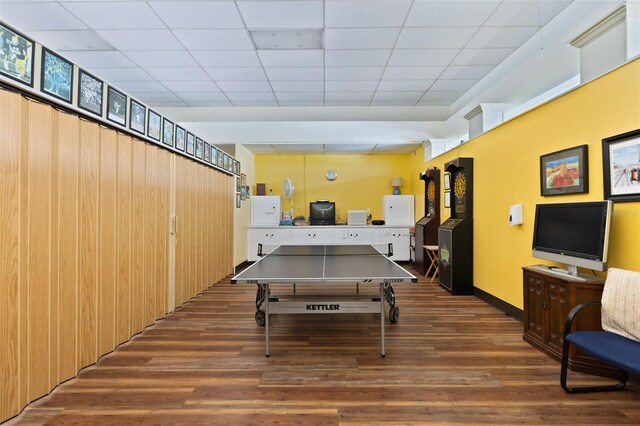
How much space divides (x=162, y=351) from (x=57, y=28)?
410 centimetres

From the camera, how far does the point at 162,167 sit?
411cm

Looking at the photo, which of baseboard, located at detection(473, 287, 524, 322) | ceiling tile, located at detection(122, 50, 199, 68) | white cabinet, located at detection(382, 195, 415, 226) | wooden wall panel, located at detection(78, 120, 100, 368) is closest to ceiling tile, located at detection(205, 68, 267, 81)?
ceiling tile, located at detection(122, 50, 199, 68)

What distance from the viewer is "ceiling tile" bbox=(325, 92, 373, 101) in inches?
256

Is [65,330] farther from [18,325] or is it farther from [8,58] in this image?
[8,58]

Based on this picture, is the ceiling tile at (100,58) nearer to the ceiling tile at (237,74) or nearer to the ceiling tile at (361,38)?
the ceiling tile at (237,74)

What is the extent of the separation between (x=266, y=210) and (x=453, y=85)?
484 cm

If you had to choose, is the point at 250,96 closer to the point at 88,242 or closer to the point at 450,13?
the point at 450,13

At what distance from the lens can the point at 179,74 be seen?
5543 mm

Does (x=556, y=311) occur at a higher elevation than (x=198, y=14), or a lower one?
lower

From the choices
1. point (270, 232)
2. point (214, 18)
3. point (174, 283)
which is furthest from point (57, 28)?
point (270, 232)

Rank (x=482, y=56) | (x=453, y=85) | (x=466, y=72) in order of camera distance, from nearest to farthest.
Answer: (x=482, y=56)
(x=466, y=72)
(x=453, y=85)

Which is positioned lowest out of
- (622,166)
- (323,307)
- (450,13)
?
(323,307)

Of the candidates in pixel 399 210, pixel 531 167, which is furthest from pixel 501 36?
pixel 399 210

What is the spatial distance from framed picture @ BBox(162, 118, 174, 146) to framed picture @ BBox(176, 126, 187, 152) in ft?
0.50
